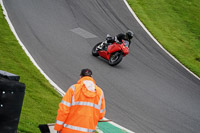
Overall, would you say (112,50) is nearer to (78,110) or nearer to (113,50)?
(113,50)

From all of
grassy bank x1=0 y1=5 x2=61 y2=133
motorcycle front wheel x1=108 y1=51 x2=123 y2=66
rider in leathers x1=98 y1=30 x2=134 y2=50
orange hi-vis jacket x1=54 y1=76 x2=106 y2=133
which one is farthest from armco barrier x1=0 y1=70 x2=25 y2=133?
rider in leathers x1=98 y1=30 x2=134 y2=50

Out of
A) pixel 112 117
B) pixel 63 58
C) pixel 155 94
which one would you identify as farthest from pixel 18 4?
pixel 112 117

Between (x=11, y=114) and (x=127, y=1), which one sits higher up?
(x=11, y=114)

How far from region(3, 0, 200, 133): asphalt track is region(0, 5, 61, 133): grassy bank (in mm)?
666

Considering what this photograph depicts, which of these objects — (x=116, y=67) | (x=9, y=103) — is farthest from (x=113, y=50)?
(x=9, y=103)

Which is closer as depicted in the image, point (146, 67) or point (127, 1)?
point (146, 67)

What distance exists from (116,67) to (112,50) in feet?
2.46

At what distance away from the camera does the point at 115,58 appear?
15.9 metres

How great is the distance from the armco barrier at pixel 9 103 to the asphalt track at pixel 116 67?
5507 millimetres

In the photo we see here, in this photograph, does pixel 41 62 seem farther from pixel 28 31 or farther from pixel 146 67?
pixel 146 67

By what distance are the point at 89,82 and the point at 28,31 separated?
11009 millimetres

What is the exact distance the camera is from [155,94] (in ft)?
45.9

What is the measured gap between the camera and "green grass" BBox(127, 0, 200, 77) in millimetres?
18672

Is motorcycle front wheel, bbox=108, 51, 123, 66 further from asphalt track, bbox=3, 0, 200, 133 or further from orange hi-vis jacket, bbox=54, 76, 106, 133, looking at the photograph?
orange hi-vis jacket, bbox=54, 76, 106, 133
